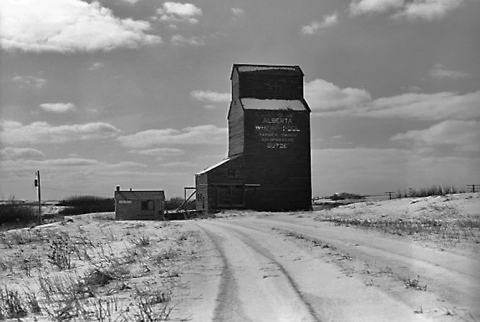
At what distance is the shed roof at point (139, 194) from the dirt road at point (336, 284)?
1707 inches

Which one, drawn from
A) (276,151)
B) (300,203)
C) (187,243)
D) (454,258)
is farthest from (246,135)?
(454,258)

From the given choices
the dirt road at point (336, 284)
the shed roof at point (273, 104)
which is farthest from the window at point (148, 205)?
the dirt road at point (336, 284)

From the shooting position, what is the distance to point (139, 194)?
57594 mm

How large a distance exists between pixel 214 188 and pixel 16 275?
34787 mm

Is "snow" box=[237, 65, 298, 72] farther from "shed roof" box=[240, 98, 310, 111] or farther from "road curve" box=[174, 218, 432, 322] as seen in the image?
"road curve" box=[174, 218, 432, 322]

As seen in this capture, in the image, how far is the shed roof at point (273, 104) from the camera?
167 ft

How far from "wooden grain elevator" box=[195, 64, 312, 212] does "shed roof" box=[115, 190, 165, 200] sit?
23.9 ft

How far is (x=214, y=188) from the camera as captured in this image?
49.6 metres

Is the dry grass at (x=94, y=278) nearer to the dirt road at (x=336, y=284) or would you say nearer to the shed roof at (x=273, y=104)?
the dirt road at (x=336, y=284)

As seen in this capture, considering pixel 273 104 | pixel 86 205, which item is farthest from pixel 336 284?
pixel 86 205

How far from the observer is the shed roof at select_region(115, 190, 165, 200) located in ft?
187

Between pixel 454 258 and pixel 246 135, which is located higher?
pixel 246 135

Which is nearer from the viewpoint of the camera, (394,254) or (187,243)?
(394,254)

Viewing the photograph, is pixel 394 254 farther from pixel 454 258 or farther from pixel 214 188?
pixel 214 188
